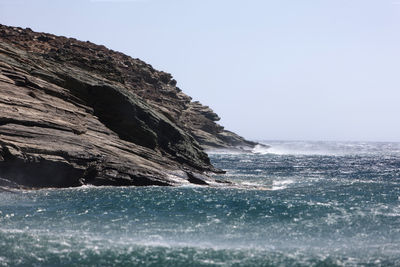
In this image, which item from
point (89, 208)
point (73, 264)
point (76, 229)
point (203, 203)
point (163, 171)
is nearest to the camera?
point (73, 264)

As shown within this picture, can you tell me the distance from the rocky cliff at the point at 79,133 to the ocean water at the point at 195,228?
245cm

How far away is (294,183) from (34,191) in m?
28.9

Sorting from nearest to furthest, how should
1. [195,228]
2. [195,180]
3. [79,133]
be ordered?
[195,228]
[79,133]
[195,180]

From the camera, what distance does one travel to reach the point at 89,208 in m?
32.2

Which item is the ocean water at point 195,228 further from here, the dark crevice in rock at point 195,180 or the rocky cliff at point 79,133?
the dark crevice in rock at point 195,180

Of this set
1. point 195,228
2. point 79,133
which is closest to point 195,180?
point 79,133

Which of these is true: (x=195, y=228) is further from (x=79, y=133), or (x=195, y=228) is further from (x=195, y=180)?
(x=195, y=180)

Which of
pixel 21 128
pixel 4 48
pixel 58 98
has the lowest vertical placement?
pixel 21 128

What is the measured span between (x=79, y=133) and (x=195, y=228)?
71.7 feet

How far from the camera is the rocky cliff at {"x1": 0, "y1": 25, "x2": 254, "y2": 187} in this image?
39.8 m

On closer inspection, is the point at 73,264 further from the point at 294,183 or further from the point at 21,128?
the point at 294,183

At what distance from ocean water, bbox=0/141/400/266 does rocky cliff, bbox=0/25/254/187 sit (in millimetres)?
2452

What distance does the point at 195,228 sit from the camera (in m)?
28.0

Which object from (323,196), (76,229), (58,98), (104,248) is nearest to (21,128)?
(58,98)
